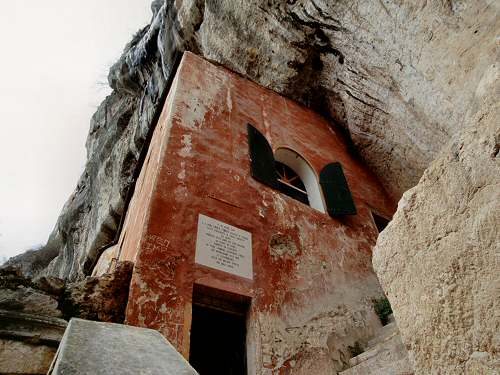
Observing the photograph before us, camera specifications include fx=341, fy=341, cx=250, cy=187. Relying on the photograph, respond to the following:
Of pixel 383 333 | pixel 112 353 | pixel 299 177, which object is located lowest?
pixel 112 353

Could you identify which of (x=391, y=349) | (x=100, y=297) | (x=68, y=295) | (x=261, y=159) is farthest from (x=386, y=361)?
(x=261, y=159)

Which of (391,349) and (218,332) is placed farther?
(218,332)

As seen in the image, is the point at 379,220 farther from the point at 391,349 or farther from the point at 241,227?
the point at 391,349

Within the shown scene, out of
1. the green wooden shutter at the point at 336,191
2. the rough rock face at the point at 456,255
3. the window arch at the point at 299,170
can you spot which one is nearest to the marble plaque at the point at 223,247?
the green wooden shutter at the point at 336,191

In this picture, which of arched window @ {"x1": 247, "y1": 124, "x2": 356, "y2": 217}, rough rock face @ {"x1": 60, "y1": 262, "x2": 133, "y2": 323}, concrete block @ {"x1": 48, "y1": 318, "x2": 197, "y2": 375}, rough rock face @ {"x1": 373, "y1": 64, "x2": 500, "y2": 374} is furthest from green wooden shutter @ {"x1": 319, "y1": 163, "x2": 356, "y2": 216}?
concrete block @ {"x1": 48, "y1": 318, "x2": 197, "y2": 375}

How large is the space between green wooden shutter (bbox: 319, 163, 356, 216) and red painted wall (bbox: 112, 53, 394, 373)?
22 cm

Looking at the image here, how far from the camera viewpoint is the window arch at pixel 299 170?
7134 mm

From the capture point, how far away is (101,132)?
17516 mm

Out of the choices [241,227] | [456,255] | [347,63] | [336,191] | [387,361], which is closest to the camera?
[456,255]

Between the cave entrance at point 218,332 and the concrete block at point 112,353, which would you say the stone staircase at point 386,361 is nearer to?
the cave entrance at point 218,332

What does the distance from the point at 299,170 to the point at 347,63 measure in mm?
2598

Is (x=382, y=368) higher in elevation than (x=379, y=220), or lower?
lower

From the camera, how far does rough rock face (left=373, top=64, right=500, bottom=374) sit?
1.21 metres

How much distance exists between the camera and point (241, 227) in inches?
191
